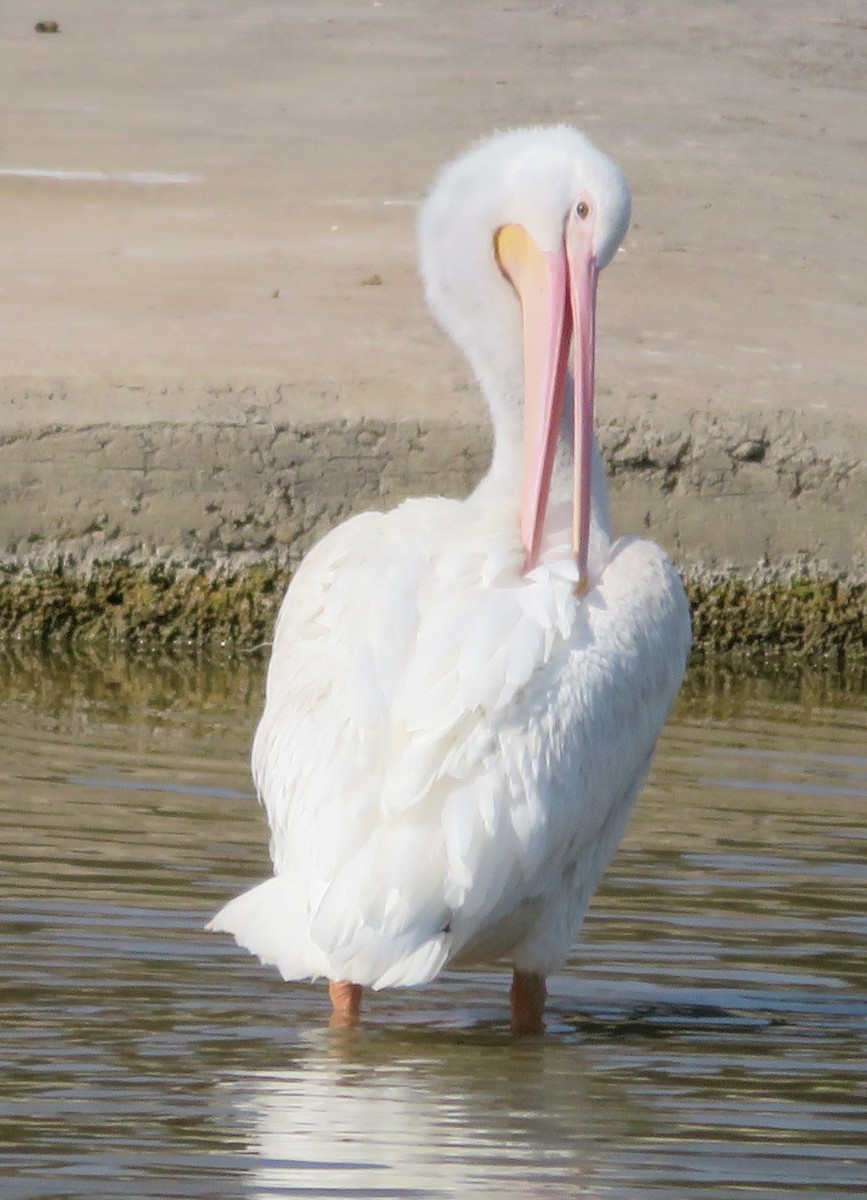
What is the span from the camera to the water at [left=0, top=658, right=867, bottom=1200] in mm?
3764

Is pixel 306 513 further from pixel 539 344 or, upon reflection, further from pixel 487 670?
pixel 487 670

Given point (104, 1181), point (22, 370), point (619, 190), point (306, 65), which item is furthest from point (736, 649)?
point (306, 65)

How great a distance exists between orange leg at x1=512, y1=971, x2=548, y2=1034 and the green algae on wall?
12.5ft

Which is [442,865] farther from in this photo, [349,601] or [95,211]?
[95,211]

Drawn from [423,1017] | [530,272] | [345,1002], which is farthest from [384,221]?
[345,1002]

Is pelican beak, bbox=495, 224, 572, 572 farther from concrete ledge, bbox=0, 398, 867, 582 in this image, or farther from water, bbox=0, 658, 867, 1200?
concrete ledge, bbox=0, 398, 867, 582

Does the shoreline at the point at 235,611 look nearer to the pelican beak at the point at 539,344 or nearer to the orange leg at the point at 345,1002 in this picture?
the pelican beak at the point at 539,344

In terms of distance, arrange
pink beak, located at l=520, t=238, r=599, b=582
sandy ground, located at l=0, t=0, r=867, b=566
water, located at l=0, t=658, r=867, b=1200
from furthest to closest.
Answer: sandy ground, located at l=0, t=0, r=867, b=566 → pink beak, located at l=520, t=238, r=599, b=582 → water, located at l=0, t=658, r=867, b=1200

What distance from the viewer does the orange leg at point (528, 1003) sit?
187 inches

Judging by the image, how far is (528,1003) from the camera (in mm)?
4777

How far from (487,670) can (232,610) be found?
430 centimetres

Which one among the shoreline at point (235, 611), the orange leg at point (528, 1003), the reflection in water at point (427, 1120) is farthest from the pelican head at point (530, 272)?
the shoreline at point (235, 611)

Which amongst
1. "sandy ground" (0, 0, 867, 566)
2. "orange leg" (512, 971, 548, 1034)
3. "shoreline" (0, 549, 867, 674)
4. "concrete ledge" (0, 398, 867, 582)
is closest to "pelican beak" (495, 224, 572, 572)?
"orange leg" (512, 971, 548, 1034)

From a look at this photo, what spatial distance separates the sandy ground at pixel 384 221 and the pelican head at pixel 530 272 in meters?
3.66
